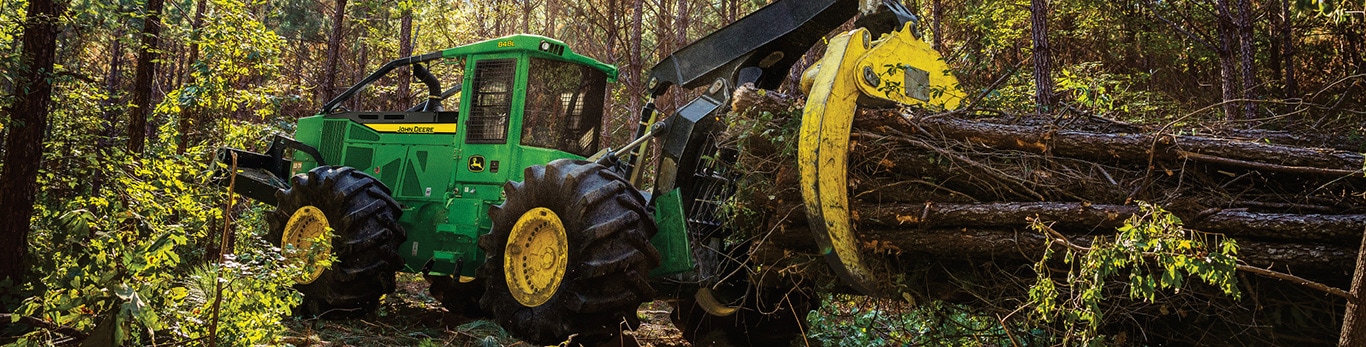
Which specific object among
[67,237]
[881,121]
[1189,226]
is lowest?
[67,237]

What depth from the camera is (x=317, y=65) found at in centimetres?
3003

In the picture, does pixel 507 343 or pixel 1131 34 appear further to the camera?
pixel 1131 34

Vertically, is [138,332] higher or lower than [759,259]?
lower

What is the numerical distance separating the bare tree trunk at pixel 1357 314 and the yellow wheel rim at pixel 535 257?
3.94 m

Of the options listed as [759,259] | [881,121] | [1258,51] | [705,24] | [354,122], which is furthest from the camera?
[705,24]

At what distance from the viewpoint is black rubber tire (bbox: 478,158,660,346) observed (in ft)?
17.4

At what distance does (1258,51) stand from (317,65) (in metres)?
26.1

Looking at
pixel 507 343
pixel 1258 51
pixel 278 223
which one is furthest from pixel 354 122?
pixel 1258 51

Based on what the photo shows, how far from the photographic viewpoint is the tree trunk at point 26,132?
21.7ft

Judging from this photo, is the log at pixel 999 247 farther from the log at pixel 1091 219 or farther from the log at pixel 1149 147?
the log at pixel 1149 147

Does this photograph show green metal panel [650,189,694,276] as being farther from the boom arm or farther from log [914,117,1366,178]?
log [914,117,1366,178]

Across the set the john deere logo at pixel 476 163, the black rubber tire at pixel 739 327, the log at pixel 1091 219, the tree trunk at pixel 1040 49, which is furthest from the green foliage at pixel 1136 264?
the tree trunk at pixel 1040 49

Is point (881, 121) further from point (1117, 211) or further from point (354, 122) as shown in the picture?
point (354, 122)

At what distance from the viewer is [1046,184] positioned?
395cm
